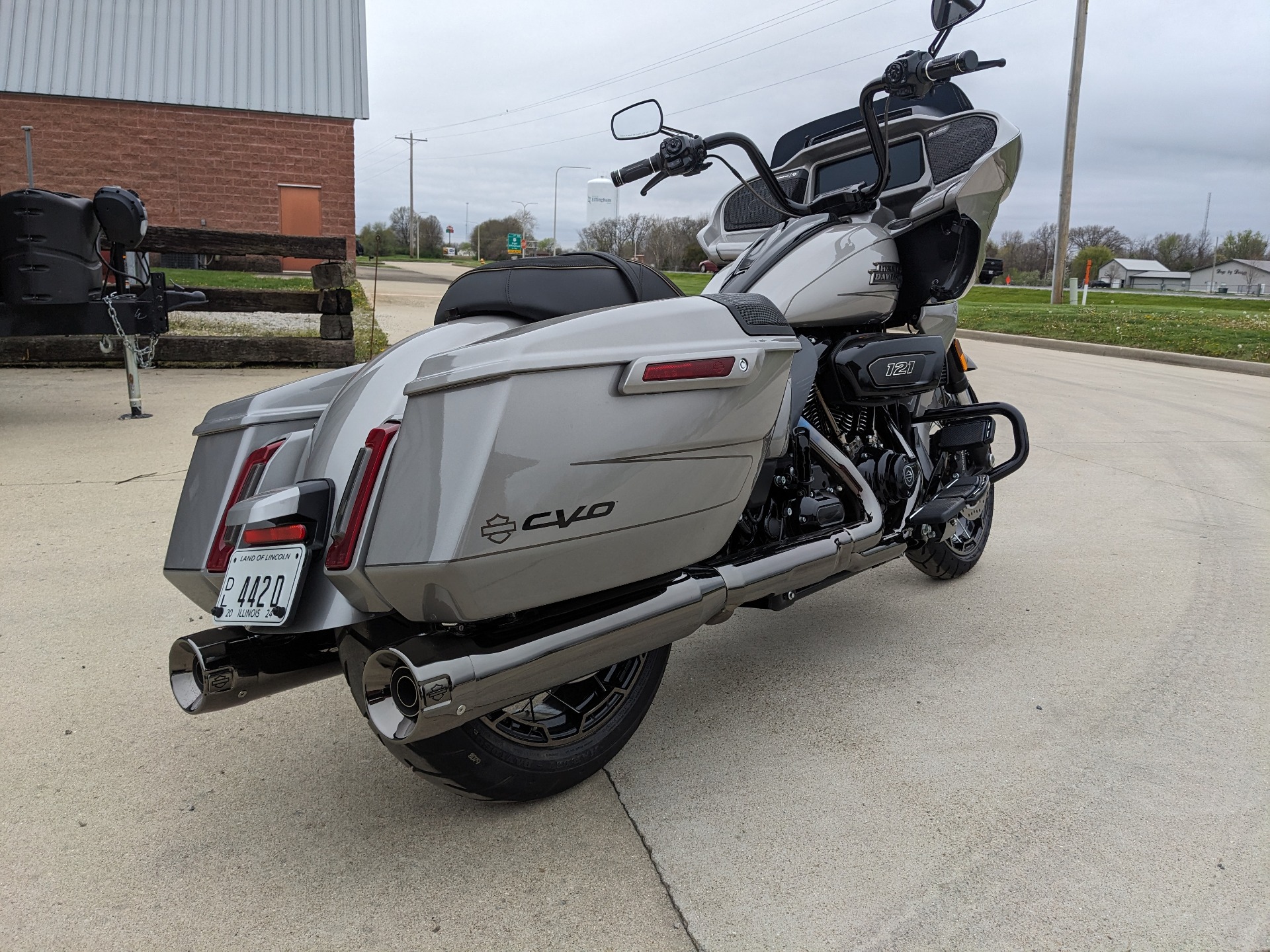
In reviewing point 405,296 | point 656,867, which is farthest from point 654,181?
point 405,296

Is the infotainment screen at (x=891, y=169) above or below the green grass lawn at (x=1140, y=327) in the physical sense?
above

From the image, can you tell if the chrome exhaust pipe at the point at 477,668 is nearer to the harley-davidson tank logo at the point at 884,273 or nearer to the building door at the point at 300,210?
the harley-davidson tank logo at the point at 884,273

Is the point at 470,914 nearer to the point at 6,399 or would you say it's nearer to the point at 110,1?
the point at 6,399

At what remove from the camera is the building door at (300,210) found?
19.5 metres

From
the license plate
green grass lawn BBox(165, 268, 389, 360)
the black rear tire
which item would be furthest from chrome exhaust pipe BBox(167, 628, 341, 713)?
green grass lawn BBox(165, 268, 389, 360)

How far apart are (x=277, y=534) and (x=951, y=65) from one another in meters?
2.27

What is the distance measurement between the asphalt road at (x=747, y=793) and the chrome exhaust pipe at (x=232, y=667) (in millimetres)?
340

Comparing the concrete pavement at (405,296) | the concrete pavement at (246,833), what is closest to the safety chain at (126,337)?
the concrete pavement at (405,296)

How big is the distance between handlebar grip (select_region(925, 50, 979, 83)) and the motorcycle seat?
1.23 meters

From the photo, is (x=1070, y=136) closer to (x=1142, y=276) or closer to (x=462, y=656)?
(x=462, y=656)

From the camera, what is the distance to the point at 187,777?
7.42 feet

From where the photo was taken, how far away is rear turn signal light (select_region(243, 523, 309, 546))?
1.79 m

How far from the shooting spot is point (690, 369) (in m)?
1.92

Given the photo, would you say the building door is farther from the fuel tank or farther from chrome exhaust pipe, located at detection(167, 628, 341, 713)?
chrome exhaust pipe, located at detection(167, 628, 341, 713)
